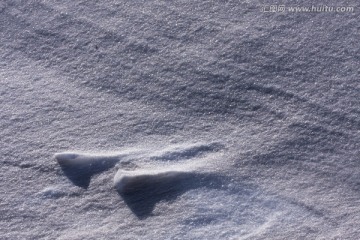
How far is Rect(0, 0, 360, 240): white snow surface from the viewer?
1.29m

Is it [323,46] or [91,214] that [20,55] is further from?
[323,46]

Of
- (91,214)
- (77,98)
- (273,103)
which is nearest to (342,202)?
(273,103)

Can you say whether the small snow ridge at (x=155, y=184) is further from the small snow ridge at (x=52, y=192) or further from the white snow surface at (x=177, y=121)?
the small snow ridge at (x=52, y=192)

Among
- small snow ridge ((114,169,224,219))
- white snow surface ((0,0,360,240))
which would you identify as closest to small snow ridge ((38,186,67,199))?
white snow surface ((0,0,360,240))

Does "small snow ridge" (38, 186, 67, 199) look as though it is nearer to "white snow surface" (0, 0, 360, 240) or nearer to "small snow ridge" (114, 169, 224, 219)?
"white snow surface" (0, 0, 360, 240)

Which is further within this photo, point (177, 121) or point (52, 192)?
point (177, 121)

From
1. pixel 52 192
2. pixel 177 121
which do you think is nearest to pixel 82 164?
pixel 52 192

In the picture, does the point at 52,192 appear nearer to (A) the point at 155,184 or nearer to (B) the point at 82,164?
(B) the point at 82,164

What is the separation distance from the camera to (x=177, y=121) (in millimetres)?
1459

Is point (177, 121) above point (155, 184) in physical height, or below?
above

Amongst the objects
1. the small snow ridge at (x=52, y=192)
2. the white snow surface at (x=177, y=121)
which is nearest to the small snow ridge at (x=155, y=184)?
the white snow surface at (x=177, y=121)

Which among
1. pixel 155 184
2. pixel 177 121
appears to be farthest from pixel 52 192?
pixel 177 121

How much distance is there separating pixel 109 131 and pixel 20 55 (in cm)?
40

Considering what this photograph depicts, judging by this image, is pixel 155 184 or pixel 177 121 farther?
pixel 177 121
